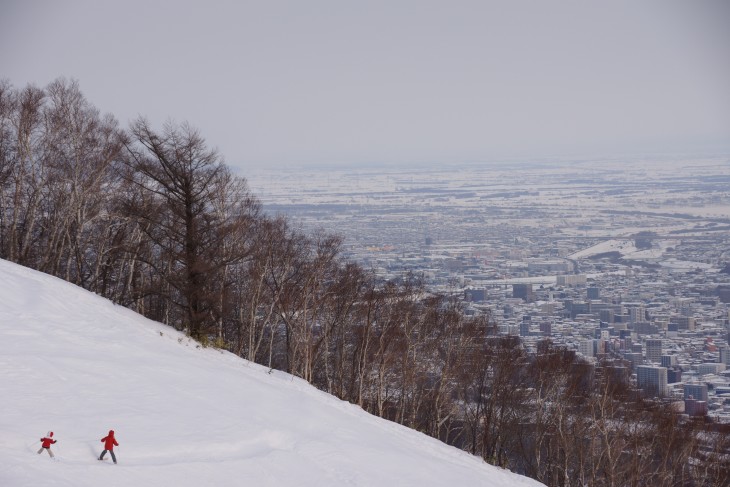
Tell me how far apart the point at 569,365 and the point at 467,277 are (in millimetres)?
58285

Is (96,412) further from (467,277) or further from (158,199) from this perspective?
(467,277)

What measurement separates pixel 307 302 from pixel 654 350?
122ft

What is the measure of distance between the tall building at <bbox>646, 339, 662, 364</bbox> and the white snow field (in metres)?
39.4

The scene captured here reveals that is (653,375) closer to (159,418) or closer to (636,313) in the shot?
(636,313)

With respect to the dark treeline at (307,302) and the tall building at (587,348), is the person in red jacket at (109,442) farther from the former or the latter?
the tall building at (587,348)

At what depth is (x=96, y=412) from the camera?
1612 cm

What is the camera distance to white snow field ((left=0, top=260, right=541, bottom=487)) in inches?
563

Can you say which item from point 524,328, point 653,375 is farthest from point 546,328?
point 653,375

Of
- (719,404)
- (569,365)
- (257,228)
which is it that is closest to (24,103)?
(257,228)

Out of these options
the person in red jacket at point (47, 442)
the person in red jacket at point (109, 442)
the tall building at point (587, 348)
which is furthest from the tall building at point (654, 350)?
the person in red jacket at point (47, 442)

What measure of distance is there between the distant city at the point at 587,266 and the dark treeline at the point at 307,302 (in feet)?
21.3

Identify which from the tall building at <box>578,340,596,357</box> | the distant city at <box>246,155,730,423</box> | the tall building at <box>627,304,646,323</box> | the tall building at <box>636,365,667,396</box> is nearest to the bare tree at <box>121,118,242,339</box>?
the distant city at <box>246,155,730,423</box>

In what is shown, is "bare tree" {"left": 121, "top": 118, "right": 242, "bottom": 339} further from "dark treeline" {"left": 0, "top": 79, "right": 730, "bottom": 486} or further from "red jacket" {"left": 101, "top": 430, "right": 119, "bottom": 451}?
"red jacket" {"left": 101, "top": 430, "right": 119, "bottom": 451}

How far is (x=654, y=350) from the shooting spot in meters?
61.2
